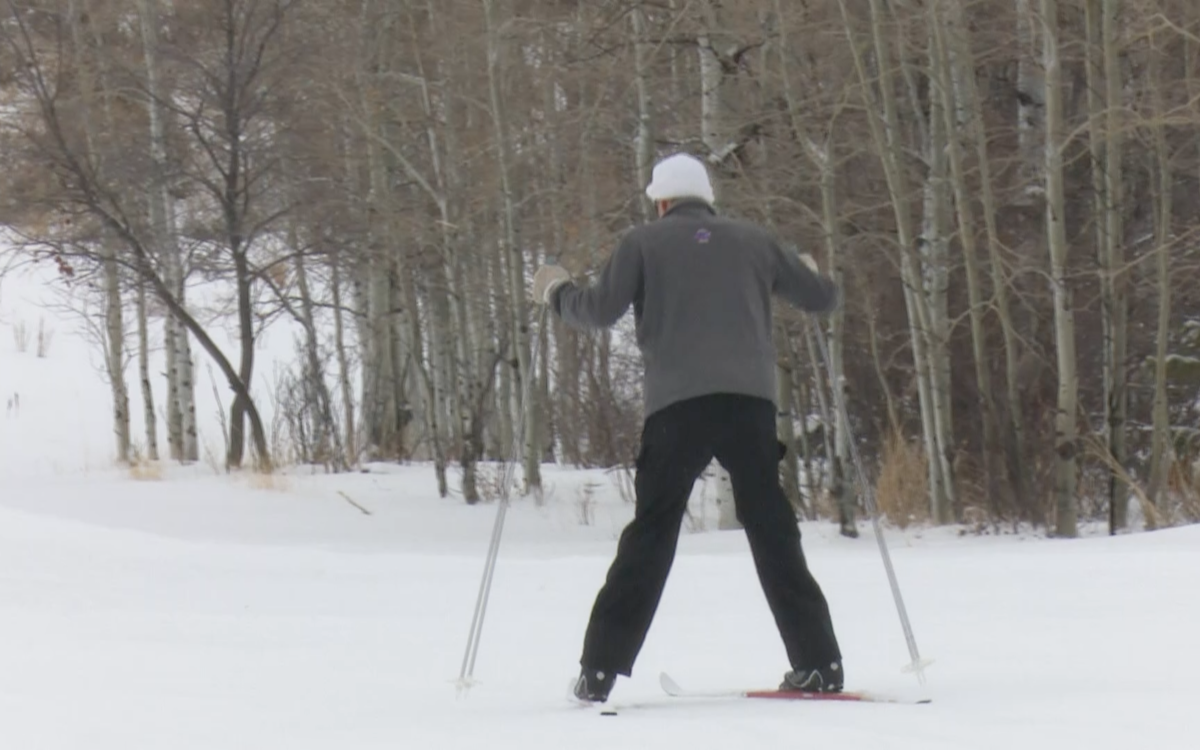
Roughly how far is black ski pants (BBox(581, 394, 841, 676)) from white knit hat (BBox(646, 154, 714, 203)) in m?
0.68

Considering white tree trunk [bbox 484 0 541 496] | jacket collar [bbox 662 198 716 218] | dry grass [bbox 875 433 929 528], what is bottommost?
dry grass [bbox 875 433 929 528]

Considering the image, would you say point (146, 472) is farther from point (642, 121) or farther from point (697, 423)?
point (697, 423)

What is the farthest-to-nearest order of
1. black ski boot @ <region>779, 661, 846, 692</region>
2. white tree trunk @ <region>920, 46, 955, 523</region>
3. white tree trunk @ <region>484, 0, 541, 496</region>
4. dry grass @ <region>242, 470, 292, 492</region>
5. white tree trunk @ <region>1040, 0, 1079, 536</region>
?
dry grass @ <region>242, 470, 292, 492</region>, white tree trunk @ <region>484, 0, 541, 496</region>, white tree trunk @ <region>920, 46, 955, 523</region>, white tree trunk @ <region>1040, 0, 1079, 536</region>, black ski boot @ <region>779, 661, 846, 692</region>

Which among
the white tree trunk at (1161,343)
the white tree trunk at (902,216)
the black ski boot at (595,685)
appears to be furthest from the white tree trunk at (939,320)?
the black ski boot at (595,685)

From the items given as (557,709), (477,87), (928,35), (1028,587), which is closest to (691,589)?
(1028,587)

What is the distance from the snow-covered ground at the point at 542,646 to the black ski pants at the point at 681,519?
23 cm

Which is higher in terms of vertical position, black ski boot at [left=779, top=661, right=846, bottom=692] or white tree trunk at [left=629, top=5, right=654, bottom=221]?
white tree trunk at [left=629, top=5, right=654, bottom=221]

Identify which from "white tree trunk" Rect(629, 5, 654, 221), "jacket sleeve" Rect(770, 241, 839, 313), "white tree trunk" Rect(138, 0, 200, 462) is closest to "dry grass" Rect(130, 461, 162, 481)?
"white tree trunk" Rect(138, 0, 200, 462)

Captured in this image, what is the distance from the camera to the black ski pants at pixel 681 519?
17.1 ft

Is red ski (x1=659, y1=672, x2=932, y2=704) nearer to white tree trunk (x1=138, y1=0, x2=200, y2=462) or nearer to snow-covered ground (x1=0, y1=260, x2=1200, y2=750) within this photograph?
snow-covered ground (x1=0, y1=260, x2=1200, y2=750)

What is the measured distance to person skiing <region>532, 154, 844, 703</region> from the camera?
5.23m

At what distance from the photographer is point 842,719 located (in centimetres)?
477

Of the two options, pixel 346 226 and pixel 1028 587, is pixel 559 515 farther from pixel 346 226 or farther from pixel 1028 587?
pixel 1028 587

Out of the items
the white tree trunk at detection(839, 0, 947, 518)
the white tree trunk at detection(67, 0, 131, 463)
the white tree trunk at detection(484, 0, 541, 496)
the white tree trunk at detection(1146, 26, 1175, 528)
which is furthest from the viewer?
the white tree trunk at detection(67, 0, 131, 463)
